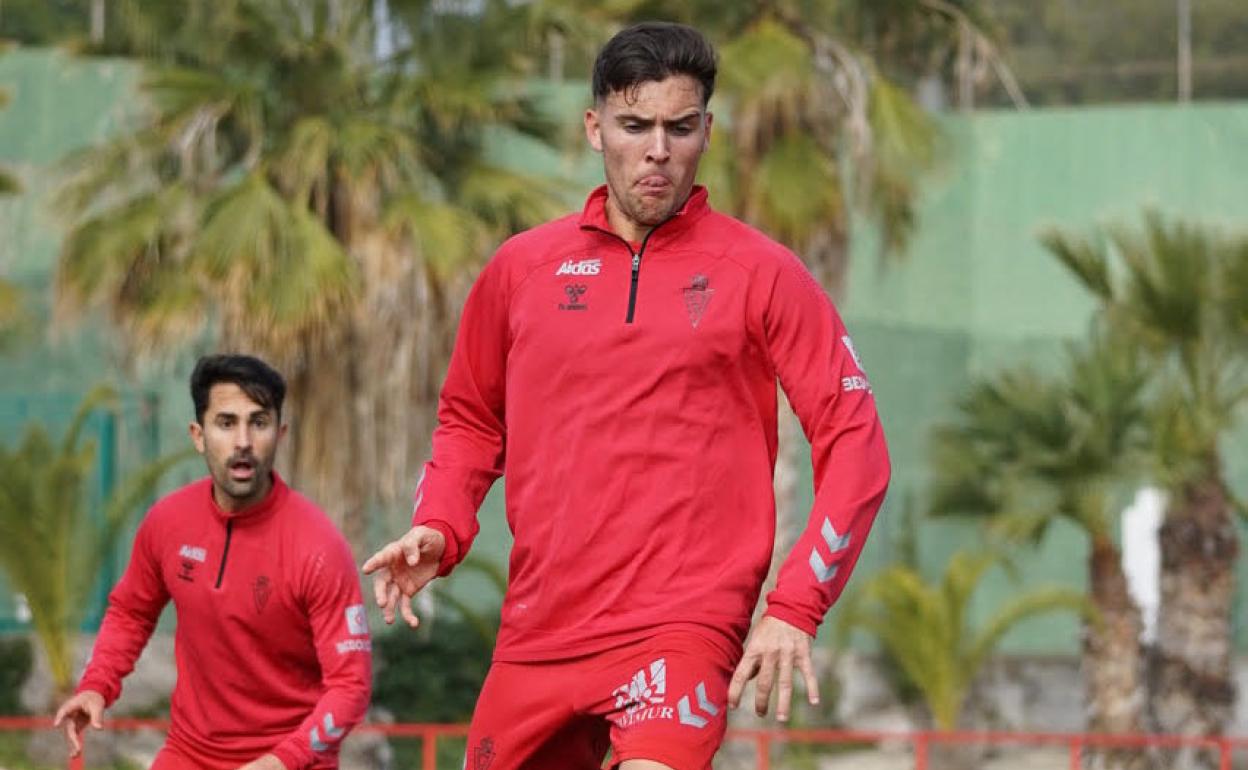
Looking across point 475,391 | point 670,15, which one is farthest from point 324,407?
point 475,391

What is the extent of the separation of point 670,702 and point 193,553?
3.44m

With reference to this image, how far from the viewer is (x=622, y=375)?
4.90 meters

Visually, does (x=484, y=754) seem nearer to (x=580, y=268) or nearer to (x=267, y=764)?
(x=580, y=268)

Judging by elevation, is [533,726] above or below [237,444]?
below

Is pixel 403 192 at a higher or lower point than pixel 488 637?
higher

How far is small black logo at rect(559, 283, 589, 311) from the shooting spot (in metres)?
5.00

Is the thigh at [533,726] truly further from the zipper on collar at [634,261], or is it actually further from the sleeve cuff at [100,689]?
the sleeve cuff at [100,689]

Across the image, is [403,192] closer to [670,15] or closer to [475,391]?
[670,15]

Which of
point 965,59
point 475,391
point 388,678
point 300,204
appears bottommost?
point 388,678

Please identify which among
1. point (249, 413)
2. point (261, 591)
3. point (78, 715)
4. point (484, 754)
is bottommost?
point (78, 715)

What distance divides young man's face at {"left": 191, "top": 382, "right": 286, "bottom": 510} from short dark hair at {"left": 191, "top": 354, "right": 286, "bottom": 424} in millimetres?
20

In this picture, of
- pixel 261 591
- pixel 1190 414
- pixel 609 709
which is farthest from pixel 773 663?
pixel 1190 414

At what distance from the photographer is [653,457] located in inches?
192

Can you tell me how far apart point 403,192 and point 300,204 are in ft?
2.69
